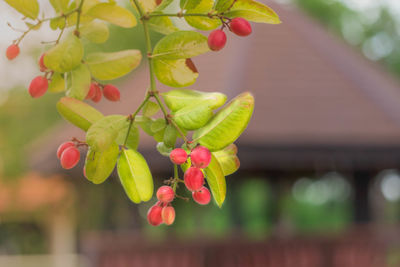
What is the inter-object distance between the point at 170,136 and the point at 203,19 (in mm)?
182

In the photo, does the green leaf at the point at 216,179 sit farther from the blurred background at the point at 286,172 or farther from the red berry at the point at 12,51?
the blurred background at the point at 286,172

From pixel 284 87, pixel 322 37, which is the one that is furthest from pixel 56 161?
pixel 322 37

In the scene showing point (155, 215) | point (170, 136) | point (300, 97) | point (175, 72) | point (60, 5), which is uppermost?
point (300, 97)

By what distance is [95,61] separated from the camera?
94 centimetres

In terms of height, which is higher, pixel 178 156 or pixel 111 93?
pixel 111 93

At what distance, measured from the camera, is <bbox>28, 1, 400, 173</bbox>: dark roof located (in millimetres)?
6711

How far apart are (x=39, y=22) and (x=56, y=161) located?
6890 millimetres

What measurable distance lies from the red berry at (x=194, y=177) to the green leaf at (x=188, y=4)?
0.79 feet

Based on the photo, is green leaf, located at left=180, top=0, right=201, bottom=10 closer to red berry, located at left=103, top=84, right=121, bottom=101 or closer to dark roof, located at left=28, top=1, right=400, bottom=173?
red berry, located at left=103, top=84, right=121, bottom=101

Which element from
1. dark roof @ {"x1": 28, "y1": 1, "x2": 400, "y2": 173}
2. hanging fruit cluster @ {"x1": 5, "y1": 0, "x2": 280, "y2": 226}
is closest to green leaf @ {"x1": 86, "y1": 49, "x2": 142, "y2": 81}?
hanging fruit cluster @ {"x1": 5, "y1": 0, "x2": 280, "y2": 226}

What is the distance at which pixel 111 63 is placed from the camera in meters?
0.95

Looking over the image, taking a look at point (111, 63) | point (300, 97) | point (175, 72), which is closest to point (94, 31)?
point (111, 63)

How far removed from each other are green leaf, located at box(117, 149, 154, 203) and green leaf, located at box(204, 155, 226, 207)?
0.35ft

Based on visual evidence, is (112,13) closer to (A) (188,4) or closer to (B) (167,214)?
(A) (188,4)
